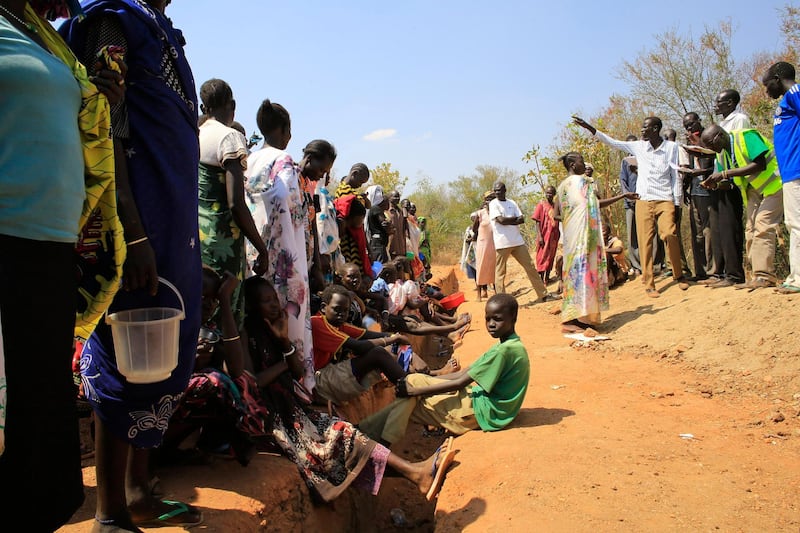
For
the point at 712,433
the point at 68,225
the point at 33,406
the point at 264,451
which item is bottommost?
the point at 712,433

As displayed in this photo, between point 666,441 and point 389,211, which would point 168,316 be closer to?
point 666,441

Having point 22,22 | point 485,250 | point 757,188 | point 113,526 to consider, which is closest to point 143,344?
point 113,526

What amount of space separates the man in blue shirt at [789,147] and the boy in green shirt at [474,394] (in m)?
Answer: 3.44

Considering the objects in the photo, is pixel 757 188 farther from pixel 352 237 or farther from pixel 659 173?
pixel 352 237

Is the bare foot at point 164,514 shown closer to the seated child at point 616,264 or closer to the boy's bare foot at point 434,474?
the boy's bare foot at point 434,474

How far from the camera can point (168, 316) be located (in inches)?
88.9

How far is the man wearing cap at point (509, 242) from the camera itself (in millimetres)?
10891

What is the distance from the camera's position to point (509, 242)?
10891 millimetres

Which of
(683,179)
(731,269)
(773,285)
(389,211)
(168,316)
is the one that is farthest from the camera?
(389,211)

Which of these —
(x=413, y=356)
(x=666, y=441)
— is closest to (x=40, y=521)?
(x=666, y=441)

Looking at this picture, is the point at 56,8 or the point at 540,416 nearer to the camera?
the point at 56,8

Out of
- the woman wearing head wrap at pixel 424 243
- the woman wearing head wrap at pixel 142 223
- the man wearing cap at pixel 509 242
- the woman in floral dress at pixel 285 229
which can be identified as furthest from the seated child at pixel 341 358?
the woman wearing head wrap at pixel 424 243

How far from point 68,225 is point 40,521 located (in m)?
0.77

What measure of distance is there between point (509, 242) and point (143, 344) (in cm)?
917
